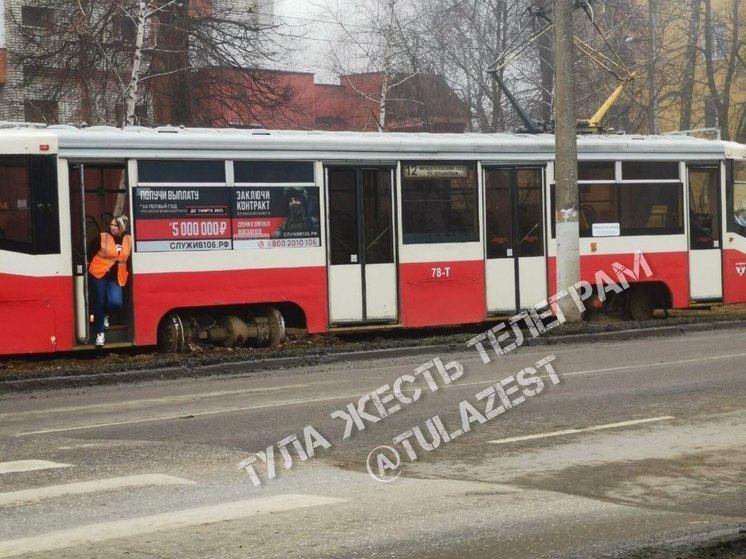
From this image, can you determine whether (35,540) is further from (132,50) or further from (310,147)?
(132,50)

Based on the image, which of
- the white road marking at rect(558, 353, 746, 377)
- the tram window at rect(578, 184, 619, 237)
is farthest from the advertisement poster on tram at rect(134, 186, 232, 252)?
the tram window at rect(578, 184, 619, 237)

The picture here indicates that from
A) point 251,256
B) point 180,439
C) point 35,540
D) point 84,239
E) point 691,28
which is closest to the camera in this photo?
point 35,540

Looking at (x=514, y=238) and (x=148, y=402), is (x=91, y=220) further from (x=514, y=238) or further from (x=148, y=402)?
(x=514, y=238)

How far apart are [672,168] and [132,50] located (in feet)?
46.6

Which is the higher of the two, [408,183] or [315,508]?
[408,183]

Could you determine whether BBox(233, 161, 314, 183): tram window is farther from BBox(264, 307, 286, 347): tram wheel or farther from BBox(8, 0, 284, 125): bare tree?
BBox(8, 0, 284, 125): bare tree

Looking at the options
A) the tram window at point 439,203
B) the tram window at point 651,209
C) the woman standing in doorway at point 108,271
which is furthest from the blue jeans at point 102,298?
the tram window at point 651,209

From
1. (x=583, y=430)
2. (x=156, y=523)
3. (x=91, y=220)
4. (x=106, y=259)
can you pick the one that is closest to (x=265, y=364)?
(x=106, y=259)

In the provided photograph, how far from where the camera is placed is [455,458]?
9141 millimetres

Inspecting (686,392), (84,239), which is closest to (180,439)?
(686,392)

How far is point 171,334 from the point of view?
17156 mm

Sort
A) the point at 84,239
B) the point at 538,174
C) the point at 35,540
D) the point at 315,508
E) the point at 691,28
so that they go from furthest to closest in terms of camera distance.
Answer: the point at 691,28 < the point at 538,174 < the point at 84,239 < the point at 315,508 < the point at 35,540

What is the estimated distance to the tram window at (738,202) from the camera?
2195cm

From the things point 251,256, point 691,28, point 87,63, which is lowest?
point 251,256
